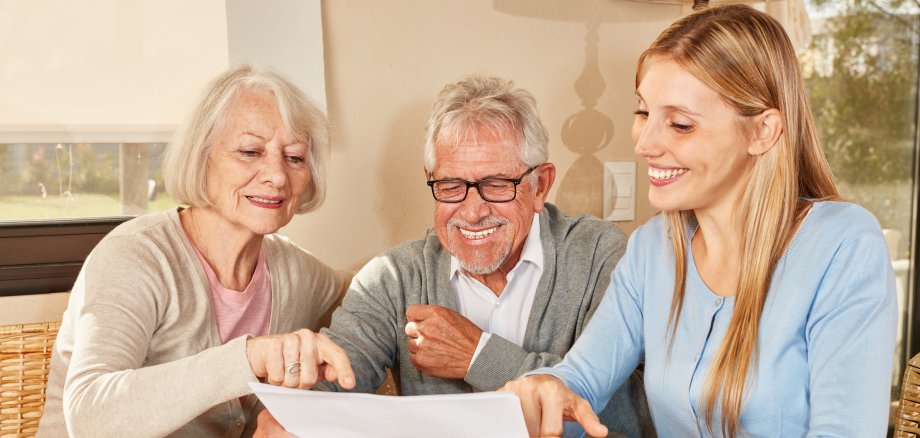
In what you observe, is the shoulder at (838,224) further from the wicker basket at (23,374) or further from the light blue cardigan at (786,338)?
the wicker basket at (23,374)

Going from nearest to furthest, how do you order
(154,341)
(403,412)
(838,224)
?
1. (403,412)
2. (838,224)
3. (154,341)

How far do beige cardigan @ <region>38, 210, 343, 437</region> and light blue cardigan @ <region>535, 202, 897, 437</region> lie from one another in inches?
22.9

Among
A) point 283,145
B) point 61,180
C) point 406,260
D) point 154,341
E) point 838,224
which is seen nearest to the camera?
point 838,224

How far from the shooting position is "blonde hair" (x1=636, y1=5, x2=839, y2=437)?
1.26 metres

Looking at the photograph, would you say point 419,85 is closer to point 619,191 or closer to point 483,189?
point 483,189

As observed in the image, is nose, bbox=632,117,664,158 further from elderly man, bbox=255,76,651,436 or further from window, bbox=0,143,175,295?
window, bbox=0,143,175,295

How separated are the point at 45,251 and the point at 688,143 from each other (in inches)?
55.4

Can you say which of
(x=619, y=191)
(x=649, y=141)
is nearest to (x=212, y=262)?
(x=649, y=141)

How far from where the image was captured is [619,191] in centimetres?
230

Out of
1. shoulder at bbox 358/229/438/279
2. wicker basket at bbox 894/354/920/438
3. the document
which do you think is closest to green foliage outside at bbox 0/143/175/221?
shoulder at bbox 358/229/438/279

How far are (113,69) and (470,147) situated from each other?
839 millimetres

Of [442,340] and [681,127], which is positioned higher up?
[681,127]

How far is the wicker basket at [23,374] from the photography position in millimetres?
1688

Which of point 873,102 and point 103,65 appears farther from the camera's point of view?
point 873,102
